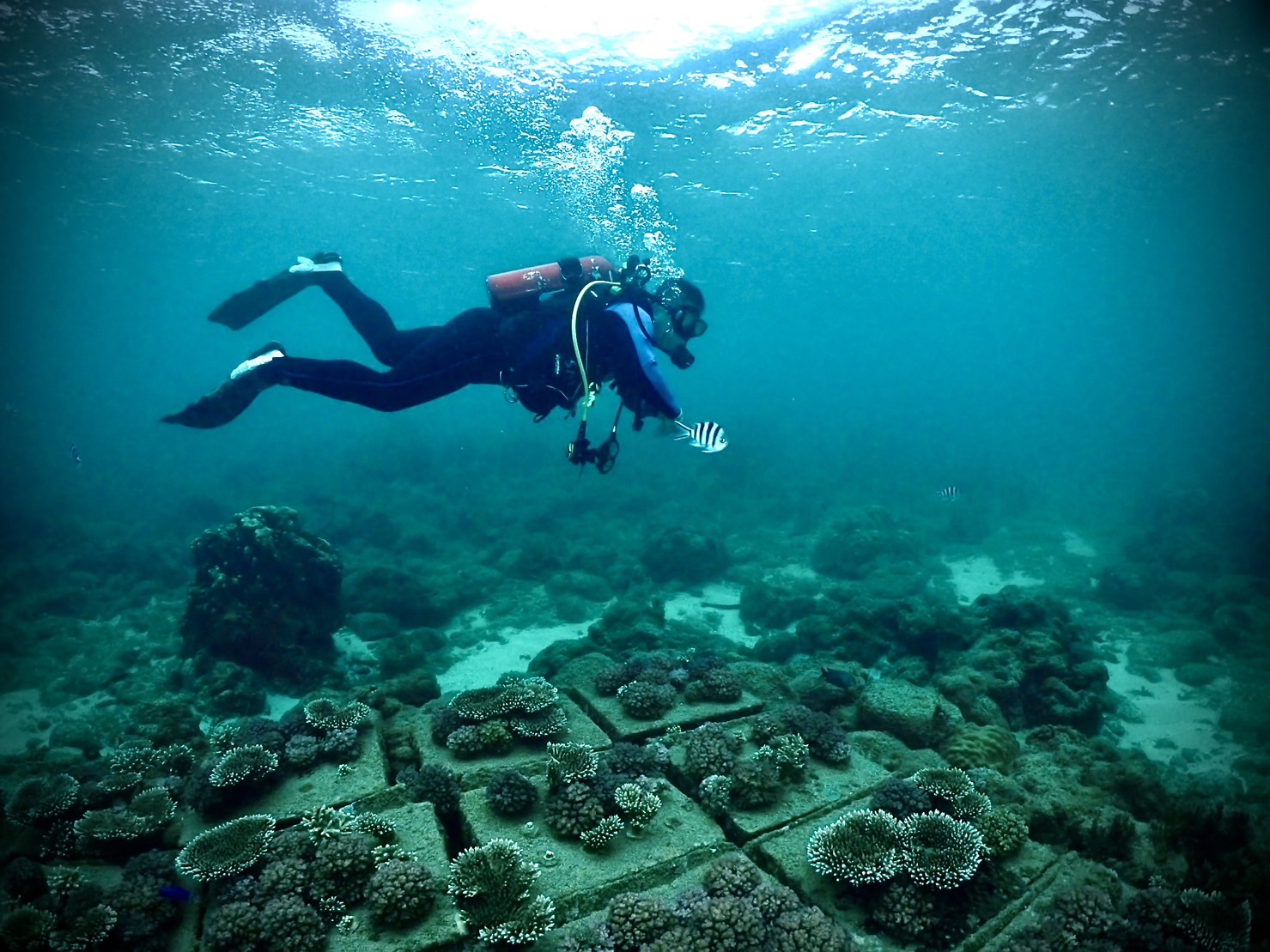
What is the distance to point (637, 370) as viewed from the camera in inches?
247

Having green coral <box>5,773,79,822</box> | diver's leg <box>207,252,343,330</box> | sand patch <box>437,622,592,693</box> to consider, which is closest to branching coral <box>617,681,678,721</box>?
sand patch <box>437,622,592,693</box>

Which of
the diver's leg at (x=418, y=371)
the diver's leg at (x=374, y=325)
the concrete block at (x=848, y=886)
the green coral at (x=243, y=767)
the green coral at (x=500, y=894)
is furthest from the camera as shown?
the diver's leg at (x=374, y=325)

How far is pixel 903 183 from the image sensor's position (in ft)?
104

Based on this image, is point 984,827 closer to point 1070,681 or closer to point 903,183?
point 1070,681

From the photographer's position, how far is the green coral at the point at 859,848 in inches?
156

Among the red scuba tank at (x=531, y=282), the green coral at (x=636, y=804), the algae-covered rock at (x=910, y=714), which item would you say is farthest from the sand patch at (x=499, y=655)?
the red scuba tank at (x=531, y=282)

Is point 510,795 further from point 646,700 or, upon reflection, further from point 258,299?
point 258,299

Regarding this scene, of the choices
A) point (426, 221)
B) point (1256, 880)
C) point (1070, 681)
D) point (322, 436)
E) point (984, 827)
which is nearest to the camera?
point (1256, 880)

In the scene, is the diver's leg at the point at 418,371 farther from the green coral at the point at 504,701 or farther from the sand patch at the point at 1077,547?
the sand patch at the point at 1077,547

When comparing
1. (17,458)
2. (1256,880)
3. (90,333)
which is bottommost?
(17,458)

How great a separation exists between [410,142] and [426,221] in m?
15.3

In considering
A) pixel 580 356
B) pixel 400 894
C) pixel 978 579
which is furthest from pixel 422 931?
pixel 978 579

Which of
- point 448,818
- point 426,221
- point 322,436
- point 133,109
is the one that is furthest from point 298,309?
point 448,818

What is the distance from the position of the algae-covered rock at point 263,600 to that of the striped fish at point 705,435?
814 cm
